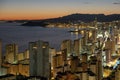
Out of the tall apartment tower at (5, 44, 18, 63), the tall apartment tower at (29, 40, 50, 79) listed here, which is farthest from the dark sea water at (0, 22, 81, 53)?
the tall apartment tower at (29, 40, 50, 79)

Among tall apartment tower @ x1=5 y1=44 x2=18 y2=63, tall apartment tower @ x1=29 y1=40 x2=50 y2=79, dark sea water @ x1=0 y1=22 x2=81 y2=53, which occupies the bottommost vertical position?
dark sea water @ x1=0 y1=22 x2=81 y2=53

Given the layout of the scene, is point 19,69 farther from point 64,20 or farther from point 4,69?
point 64,20

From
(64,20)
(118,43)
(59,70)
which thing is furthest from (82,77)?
(64,20)

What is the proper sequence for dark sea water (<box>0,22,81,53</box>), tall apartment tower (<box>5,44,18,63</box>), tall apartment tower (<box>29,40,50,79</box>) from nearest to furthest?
tall apartment tower (<box>29,40,50,79</box>) → tall apartment tower (<box>5,44,18,63</box>) → dark sea water (<box>0,22,81,53</box>)

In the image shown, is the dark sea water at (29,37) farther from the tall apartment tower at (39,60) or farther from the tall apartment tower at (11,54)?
the tall apartment tower at (39,60)

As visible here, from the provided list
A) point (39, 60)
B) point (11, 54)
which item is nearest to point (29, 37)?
point (11, 54)

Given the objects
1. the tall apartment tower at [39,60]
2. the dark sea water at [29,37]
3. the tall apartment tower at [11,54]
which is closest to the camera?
the tall apartment tower at [39,60]

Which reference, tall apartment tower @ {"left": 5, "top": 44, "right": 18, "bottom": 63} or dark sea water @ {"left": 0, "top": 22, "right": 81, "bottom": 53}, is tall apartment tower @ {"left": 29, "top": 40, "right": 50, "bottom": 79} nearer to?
tall apartment tower @ {"left": 5, "top": 44, "right": 18, "bottom": 63}

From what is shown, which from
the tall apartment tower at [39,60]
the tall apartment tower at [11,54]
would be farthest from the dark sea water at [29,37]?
the tall apartment tower at [39,60]
